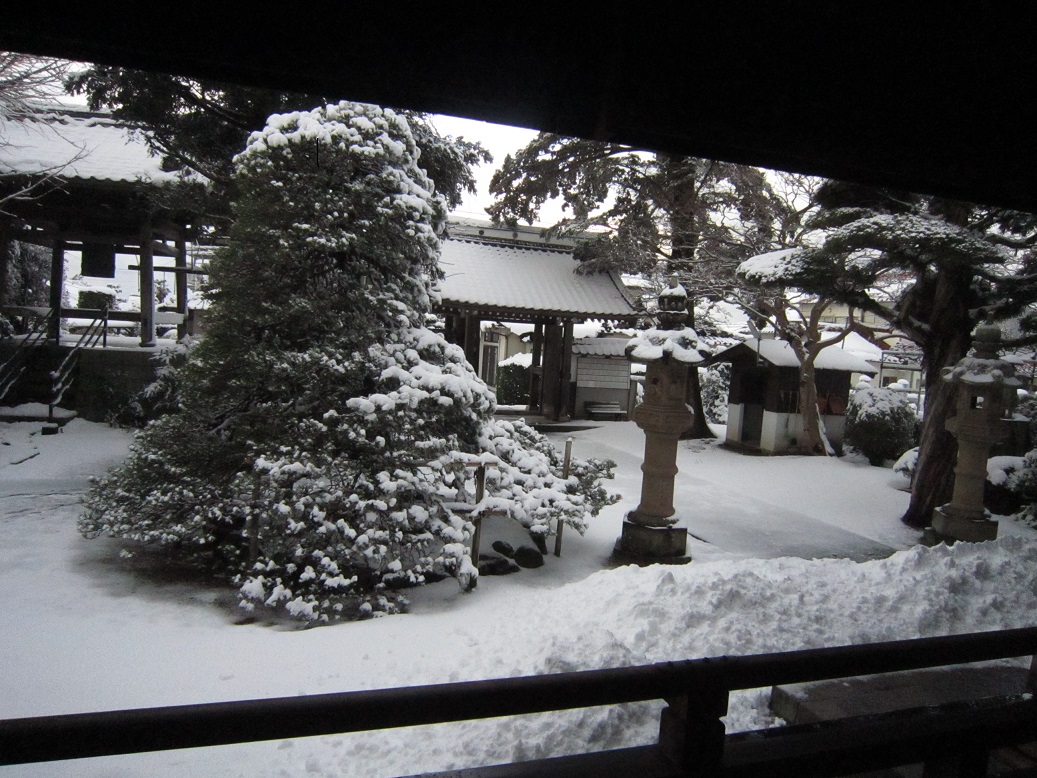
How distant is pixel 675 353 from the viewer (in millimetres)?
6793

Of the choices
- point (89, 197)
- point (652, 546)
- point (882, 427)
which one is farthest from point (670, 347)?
point (89, 197)

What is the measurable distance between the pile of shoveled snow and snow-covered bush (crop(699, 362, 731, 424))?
42.2ft

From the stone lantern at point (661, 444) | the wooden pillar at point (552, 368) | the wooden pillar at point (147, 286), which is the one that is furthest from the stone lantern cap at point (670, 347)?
the wooden pillar at point (147, 286)

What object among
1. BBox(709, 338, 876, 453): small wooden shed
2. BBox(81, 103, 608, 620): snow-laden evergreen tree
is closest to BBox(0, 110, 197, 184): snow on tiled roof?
BBox(81, 103, 608, 620): snow-laden evergreen tree

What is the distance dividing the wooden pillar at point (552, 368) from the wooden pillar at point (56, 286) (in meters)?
10.0

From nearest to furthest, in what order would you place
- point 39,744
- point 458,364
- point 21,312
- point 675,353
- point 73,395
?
1. point 39,744
2. point 458,364
3. point 675,353
4. point 73,395
5. point 21,312

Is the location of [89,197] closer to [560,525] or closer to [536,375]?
[560,525]

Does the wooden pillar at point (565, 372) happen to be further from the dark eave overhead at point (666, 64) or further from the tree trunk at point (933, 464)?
the dark eave overhead at point (666, 64)

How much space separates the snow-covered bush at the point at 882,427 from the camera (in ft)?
43.3

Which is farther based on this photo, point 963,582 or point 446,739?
point 963,582

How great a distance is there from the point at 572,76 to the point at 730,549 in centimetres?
691

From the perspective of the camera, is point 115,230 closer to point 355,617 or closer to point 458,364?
point 458,364

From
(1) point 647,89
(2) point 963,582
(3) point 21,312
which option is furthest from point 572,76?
(3) point 21,312

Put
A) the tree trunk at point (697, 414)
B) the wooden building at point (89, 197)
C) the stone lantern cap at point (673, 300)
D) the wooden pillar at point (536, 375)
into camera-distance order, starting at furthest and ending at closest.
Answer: the wooden pillar at point (536, 375) → the tree trunk at point (697, 414) → the wooden building at point (89, 197) → the stone lantern cap at point (673, 300)
